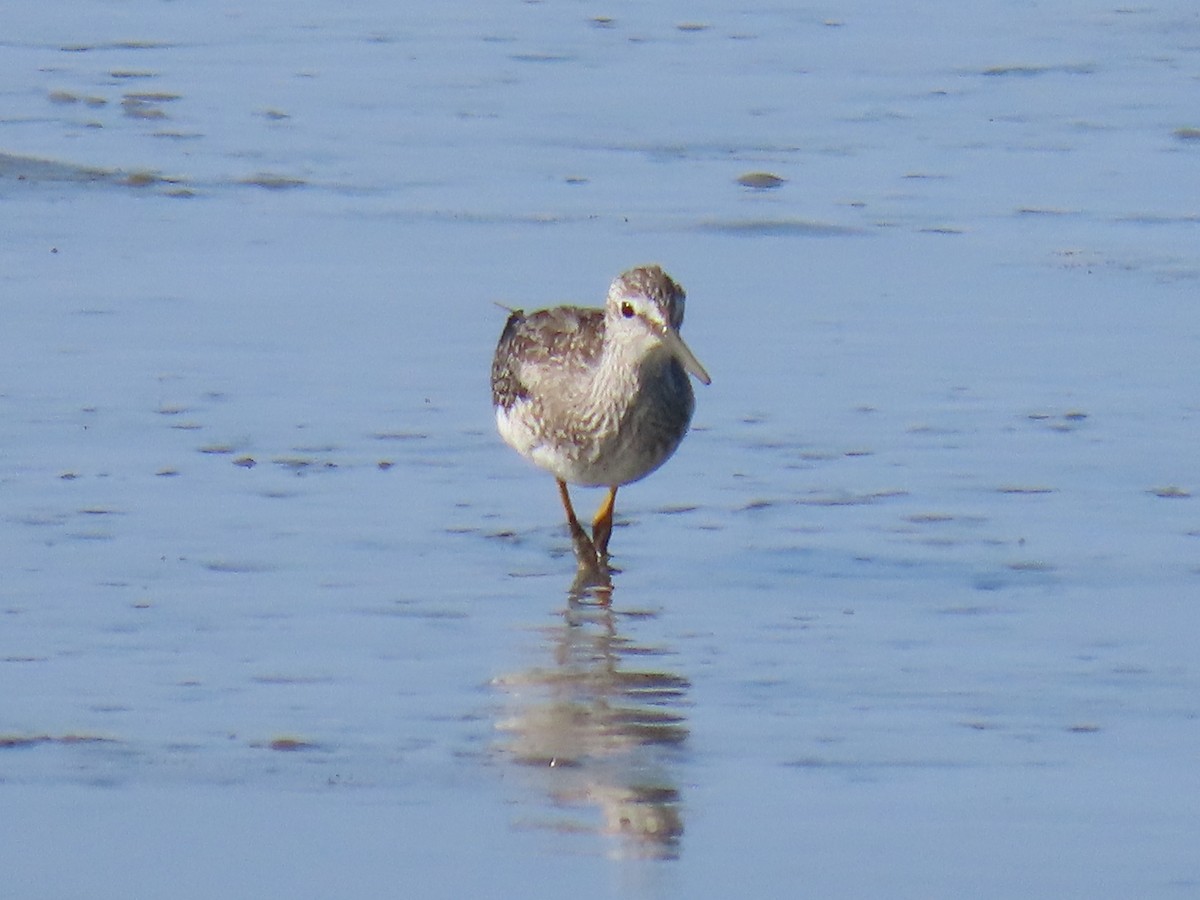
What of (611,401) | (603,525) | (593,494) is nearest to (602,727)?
(603,525)

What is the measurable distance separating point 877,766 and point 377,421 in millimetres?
3018

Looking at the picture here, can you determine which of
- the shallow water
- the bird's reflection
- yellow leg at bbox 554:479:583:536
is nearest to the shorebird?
yellow leg at bbox 554:479:583:536

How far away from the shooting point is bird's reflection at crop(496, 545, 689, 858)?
16.5ft

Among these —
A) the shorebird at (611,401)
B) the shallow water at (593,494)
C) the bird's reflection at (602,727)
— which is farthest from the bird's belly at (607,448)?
the bird's reflection at (602,727)

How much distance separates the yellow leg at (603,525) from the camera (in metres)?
7.04

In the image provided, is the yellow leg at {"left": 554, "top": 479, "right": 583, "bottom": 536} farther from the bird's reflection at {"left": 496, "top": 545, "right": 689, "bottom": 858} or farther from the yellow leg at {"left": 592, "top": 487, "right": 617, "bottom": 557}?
the bird's reflection at {"left": 496, "top": 545, "right": 689, "bottom": 858}

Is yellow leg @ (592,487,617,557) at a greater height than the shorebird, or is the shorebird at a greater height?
the shorebird

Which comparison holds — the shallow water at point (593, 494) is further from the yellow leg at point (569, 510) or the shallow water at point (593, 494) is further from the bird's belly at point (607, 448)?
the bird's belly at point (607, 448)

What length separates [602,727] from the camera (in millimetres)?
5613

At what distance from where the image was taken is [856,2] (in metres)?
15.3

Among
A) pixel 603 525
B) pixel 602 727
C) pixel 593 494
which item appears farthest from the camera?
pixel 593 494

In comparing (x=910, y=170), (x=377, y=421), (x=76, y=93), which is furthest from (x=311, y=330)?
(x=76, y=93)

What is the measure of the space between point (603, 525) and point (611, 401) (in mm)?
326

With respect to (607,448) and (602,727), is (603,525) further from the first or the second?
(602,727)
